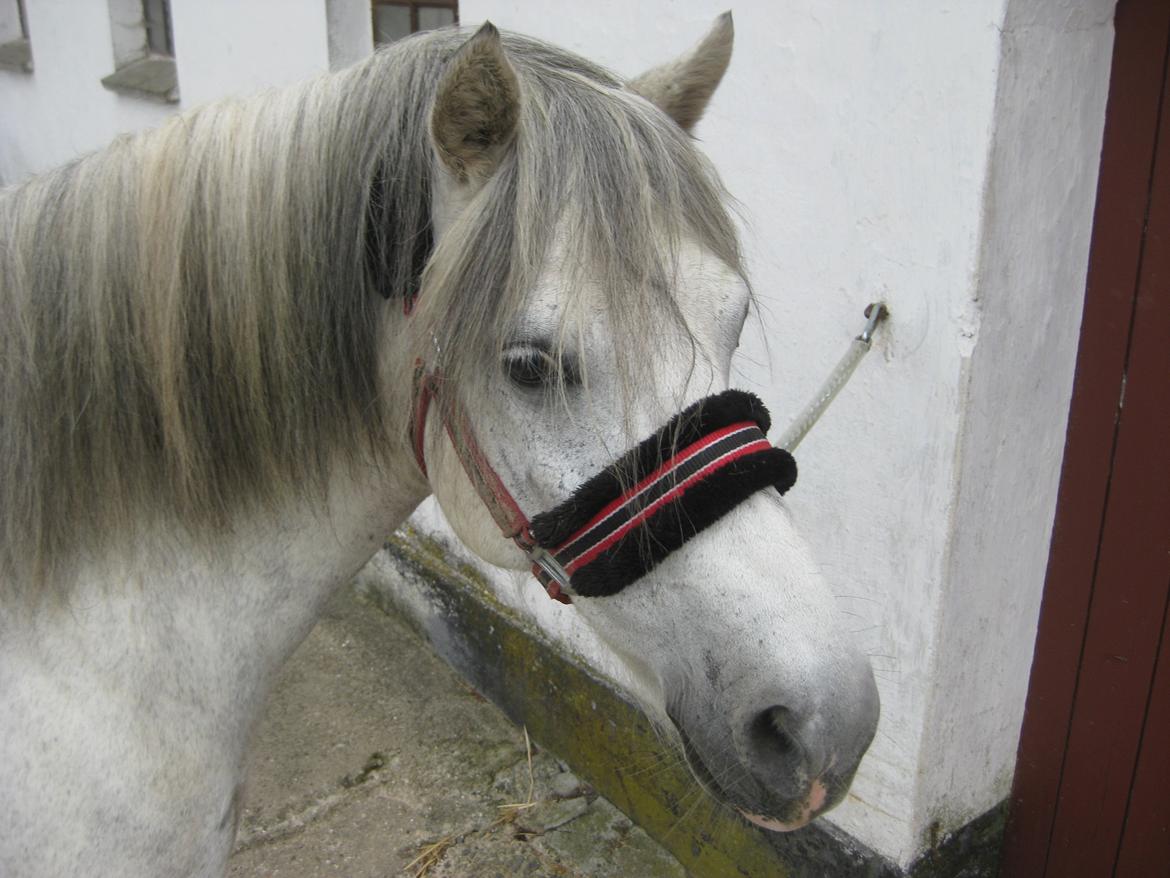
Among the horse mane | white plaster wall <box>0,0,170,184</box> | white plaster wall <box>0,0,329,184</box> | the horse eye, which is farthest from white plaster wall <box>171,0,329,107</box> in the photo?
the horse eye

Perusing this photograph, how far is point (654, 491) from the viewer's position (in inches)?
44.6

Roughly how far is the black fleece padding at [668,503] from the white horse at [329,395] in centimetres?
2

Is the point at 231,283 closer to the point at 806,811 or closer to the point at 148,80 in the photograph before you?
the point at 806,811

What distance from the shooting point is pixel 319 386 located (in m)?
1.32

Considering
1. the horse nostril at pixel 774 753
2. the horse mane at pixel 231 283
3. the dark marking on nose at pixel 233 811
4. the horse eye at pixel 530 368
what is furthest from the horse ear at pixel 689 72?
the dark marking on nose at pixel 233 811

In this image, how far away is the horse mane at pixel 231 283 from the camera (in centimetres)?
124

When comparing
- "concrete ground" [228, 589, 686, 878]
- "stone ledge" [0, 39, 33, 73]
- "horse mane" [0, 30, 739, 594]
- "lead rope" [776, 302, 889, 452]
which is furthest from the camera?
"stone ledge" [0, 39, 33, 73]

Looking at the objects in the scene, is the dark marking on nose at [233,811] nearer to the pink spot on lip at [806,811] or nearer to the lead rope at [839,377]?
the pink spot on lip at [806,811]

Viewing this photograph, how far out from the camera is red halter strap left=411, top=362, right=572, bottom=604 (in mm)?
1239

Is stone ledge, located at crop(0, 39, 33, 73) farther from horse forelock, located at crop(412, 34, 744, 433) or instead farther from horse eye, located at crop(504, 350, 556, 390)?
horse eye, located at crop(504, 350, 556, 390)

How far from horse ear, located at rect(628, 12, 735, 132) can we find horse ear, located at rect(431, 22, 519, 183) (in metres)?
0.33

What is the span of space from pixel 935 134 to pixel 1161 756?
4.56ft

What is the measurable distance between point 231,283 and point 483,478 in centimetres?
43

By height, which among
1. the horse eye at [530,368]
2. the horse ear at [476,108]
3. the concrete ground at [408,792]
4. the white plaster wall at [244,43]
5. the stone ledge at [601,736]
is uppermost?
the horse ear at [476,108]
